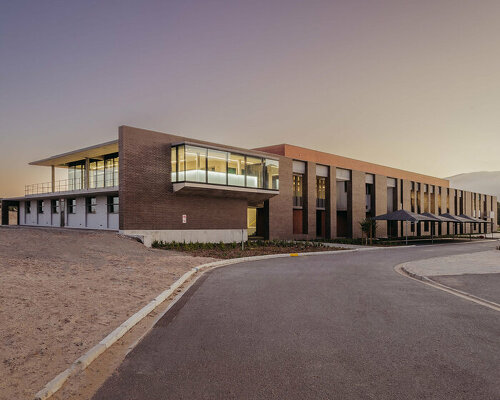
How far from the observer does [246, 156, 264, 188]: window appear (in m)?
29.9

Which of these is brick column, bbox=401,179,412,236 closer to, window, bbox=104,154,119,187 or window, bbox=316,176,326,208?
window, bbox=316,176,326,208

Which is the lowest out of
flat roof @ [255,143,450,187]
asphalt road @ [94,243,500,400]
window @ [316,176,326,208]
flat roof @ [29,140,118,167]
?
asphalt road @ [94,243,500,400]

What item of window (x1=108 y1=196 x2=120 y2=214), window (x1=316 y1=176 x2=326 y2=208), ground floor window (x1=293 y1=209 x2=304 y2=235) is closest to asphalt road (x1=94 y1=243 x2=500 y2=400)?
window (x1=108 y1=196 x2=120 y2=214)

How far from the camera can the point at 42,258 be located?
1312 centimetres

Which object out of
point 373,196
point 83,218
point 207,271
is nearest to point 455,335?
point 207,271

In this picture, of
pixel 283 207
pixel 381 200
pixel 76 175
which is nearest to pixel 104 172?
pixel 76 175

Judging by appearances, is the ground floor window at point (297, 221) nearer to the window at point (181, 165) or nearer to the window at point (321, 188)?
the window at point (321, 188)

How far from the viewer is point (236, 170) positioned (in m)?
28.8

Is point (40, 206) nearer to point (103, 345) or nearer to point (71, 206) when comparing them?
point (71, 206)

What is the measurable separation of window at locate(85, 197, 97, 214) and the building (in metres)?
0.09

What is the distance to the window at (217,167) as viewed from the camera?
88.3 feet

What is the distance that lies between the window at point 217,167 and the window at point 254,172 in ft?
8.38

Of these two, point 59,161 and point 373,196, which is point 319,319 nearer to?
point 59,161

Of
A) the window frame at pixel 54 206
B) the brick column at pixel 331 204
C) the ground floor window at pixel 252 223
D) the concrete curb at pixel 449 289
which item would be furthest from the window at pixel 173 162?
the brick column at pixel 331 204
